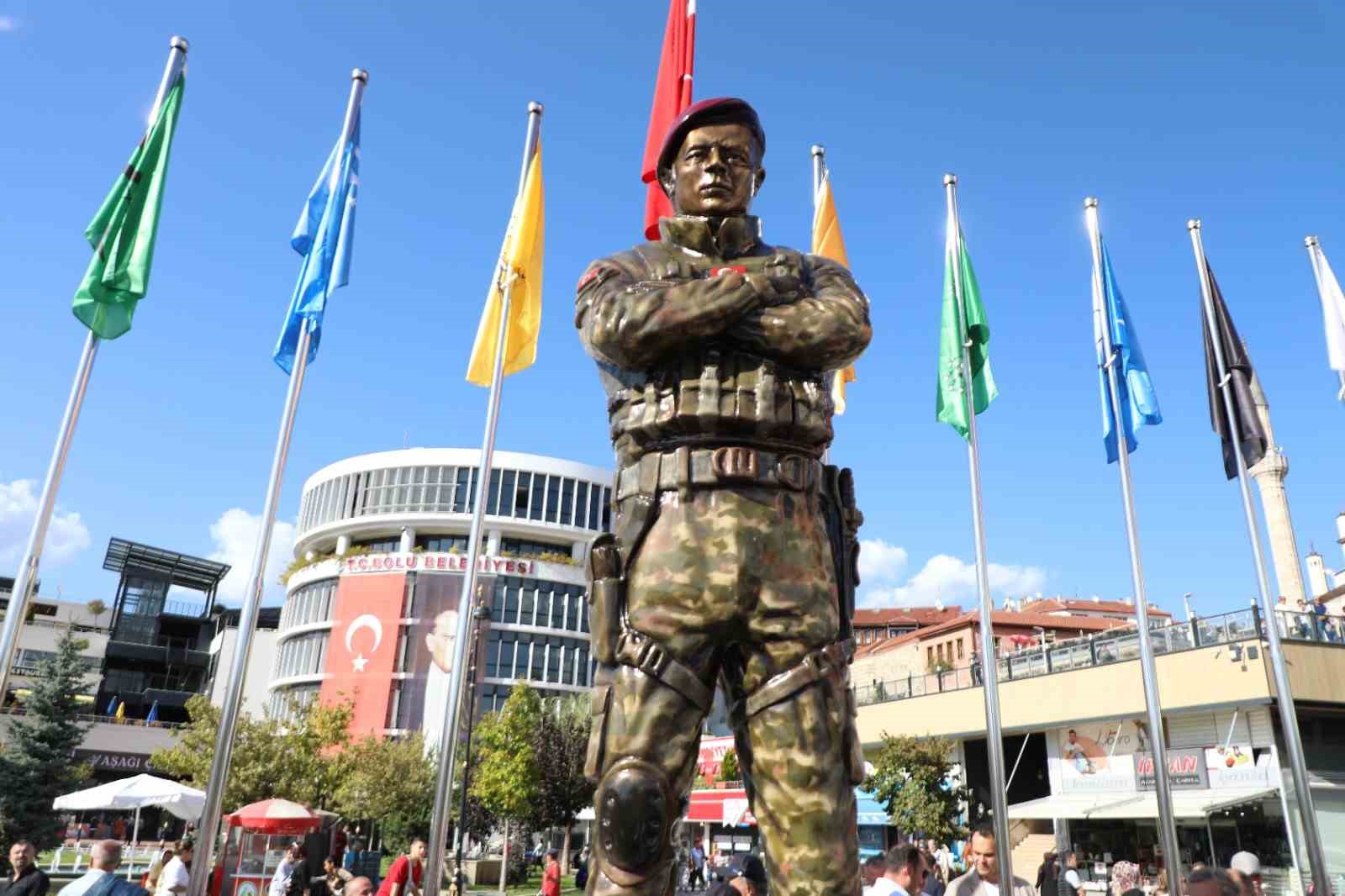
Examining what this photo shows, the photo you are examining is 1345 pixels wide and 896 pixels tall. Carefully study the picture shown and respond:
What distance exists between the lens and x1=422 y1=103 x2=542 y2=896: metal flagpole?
939 cm

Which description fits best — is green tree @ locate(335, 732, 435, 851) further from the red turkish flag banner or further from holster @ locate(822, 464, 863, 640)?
holster @ locate(822, 464, 863, 640)

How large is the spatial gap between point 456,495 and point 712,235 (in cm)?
5838

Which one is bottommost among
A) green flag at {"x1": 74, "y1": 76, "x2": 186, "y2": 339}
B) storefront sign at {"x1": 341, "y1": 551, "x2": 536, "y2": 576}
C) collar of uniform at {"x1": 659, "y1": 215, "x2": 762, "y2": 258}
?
collar of uniform at {"x1": 659, "y1": 215, "x2": 762, "y2": 258}

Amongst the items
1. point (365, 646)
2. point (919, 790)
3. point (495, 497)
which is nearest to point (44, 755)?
point (919, 790)

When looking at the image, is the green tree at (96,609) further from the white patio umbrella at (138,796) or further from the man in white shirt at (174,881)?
the man in white shirt at (174,881)

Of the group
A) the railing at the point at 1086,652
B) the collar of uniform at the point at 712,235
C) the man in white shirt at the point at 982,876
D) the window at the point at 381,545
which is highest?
the window at the point at 381,545

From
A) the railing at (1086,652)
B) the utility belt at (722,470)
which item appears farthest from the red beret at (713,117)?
the railing at (1086,652)

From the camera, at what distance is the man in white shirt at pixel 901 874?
554cm

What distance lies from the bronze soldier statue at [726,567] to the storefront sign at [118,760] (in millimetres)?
58672

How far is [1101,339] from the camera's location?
1425cm

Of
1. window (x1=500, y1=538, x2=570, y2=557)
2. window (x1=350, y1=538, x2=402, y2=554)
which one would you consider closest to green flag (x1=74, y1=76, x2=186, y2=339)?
window (x1=500, y1=538, x2=570, y2=557)

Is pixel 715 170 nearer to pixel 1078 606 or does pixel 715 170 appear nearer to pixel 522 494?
pixel 522 494

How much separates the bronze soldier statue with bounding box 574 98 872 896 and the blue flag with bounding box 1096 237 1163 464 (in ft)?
39.6

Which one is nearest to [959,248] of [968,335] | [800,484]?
[968,335]
